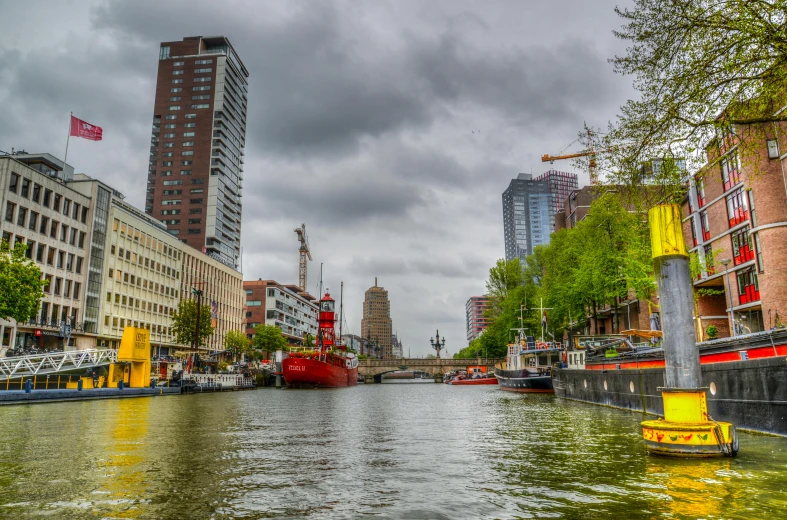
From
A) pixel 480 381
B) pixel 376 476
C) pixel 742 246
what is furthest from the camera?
pixel 480 381

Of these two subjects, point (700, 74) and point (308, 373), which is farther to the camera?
point (308, 373)

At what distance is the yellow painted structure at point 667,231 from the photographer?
12.1 metres

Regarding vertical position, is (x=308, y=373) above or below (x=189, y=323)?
below

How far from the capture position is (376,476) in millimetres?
10320

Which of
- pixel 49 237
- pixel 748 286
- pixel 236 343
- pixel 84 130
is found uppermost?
pixel 84 130

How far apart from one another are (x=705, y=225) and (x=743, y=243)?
7131 mm

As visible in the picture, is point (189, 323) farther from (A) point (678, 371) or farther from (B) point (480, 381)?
(A) point (678, 371)

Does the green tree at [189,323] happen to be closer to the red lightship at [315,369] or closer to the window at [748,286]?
the red lightship at [315,369]

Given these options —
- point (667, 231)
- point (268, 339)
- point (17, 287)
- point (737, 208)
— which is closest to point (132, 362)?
point (17, 287)

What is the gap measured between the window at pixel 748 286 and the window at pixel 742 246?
883 mm

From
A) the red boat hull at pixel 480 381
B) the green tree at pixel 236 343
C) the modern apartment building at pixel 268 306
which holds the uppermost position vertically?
the modern apartment building at pixel 268 306

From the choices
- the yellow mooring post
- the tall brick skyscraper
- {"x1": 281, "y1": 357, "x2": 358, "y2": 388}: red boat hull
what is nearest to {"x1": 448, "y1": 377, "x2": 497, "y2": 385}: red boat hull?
{"x1": 281, "y1": 357, "x2": 358, "y2": 388}: red boat hull

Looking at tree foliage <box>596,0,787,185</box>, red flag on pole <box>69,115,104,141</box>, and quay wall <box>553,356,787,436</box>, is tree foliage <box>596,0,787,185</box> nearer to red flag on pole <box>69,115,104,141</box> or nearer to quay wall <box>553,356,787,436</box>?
quay wall <box>553,356,787,436</box>

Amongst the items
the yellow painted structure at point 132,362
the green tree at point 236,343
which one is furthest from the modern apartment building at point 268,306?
the yellow painted structure at point 132,362
